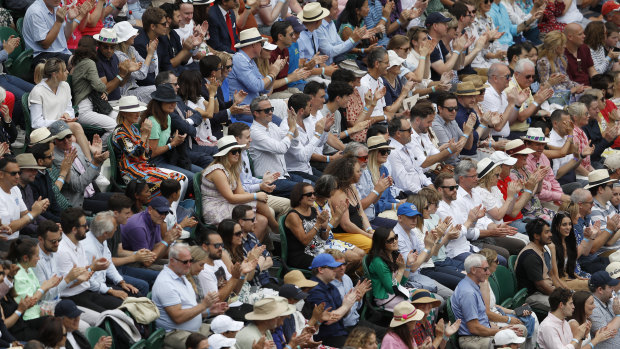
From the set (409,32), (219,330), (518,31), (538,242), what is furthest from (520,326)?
(518,31)

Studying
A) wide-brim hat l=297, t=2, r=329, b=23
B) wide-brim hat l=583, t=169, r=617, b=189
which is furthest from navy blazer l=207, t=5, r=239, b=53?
wide-brim hat l=583, t=169, r=617, b=189

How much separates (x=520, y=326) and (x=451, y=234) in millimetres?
1303

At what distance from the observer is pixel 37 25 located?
1321 cm

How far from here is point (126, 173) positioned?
11883mm

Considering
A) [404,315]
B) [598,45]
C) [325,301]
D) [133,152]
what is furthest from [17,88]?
[598,45]

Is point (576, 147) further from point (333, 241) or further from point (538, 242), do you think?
point (333, 241)

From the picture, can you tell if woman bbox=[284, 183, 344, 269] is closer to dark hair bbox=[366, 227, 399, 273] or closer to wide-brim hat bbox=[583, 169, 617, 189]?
dark hair bbox=[366, 227, 399, 273]

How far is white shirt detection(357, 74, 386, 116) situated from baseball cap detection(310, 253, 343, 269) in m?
4.34

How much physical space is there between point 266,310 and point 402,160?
4.38 m

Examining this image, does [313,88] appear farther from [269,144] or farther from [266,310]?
[266,310]

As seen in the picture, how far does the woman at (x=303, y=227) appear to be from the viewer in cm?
1169

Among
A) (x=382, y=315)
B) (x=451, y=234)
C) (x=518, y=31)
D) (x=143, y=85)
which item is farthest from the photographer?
(x=518, y=31)

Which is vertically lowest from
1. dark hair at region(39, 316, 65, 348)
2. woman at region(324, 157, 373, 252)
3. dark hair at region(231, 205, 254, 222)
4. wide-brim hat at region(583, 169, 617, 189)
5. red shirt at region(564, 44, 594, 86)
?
red shirt at region(564, 44, 594, 86)

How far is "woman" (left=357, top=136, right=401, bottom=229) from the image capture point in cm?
1299
